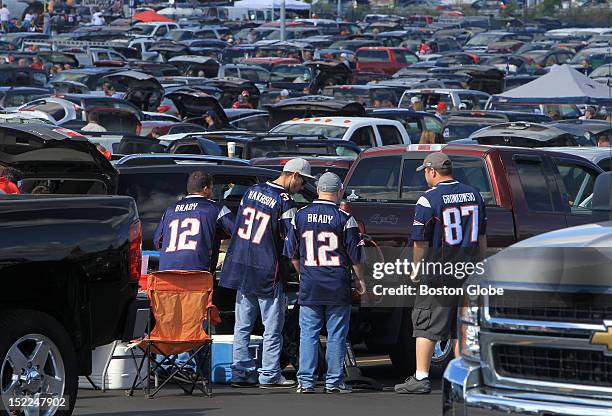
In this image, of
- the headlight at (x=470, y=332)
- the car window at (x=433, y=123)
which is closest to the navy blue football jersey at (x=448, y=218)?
the headlight at (x=470, y=332)

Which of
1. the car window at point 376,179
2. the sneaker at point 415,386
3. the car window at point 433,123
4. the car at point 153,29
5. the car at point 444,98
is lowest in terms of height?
the car at point 153,29

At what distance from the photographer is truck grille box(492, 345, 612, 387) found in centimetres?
705

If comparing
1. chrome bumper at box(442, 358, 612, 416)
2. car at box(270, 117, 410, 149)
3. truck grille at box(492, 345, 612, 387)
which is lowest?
car at box(270, 117, 410, 149)

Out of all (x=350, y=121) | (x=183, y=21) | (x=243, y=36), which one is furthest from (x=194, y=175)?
(x=183, y=21)

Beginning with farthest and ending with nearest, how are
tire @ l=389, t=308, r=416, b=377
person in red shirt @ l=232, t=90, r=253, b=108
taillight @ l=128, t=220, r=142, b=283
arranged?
person in red shirt @ l=232, t=90, r=253, b=108, tire @ l=389, t=308, r=416, b=377, taillight @ l=128, t=220, r=142, b=283

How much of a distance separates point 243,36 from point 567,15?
21.8m

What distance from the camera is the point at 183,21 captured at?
74.7m

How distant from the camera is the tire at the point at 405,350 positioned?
12.7 metres

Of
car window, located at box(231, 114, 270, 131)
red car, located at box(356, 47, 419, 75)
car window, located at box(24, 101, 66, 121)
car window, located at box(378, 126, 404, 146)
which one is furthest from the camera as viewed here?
red car, located at box(356, 47, 419, 75)

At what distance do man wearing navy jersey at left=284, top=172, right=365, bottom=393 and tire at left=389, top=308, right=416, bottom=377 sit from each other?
111 cm

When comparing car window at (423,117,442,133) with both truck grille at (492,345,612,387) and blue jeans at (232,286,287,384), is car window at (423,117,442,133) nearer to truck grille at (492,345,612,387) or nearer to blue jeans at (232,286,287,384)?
blue jeans at (232,286,287,384)

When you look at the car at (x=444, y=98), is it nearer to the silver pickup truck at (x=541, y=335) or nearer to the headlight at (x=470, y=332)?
the headlight at (x=470, y=332)

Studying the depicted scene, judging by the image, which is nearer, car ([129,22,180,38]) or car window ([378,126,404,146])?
car window ([378,126,404,146])

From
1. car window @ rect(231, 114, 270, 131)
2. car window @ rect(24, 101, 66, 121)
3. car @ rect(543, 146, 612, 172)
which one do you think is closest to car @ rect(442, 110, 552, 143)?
car window @ rect(231, 114, 270, 131)
